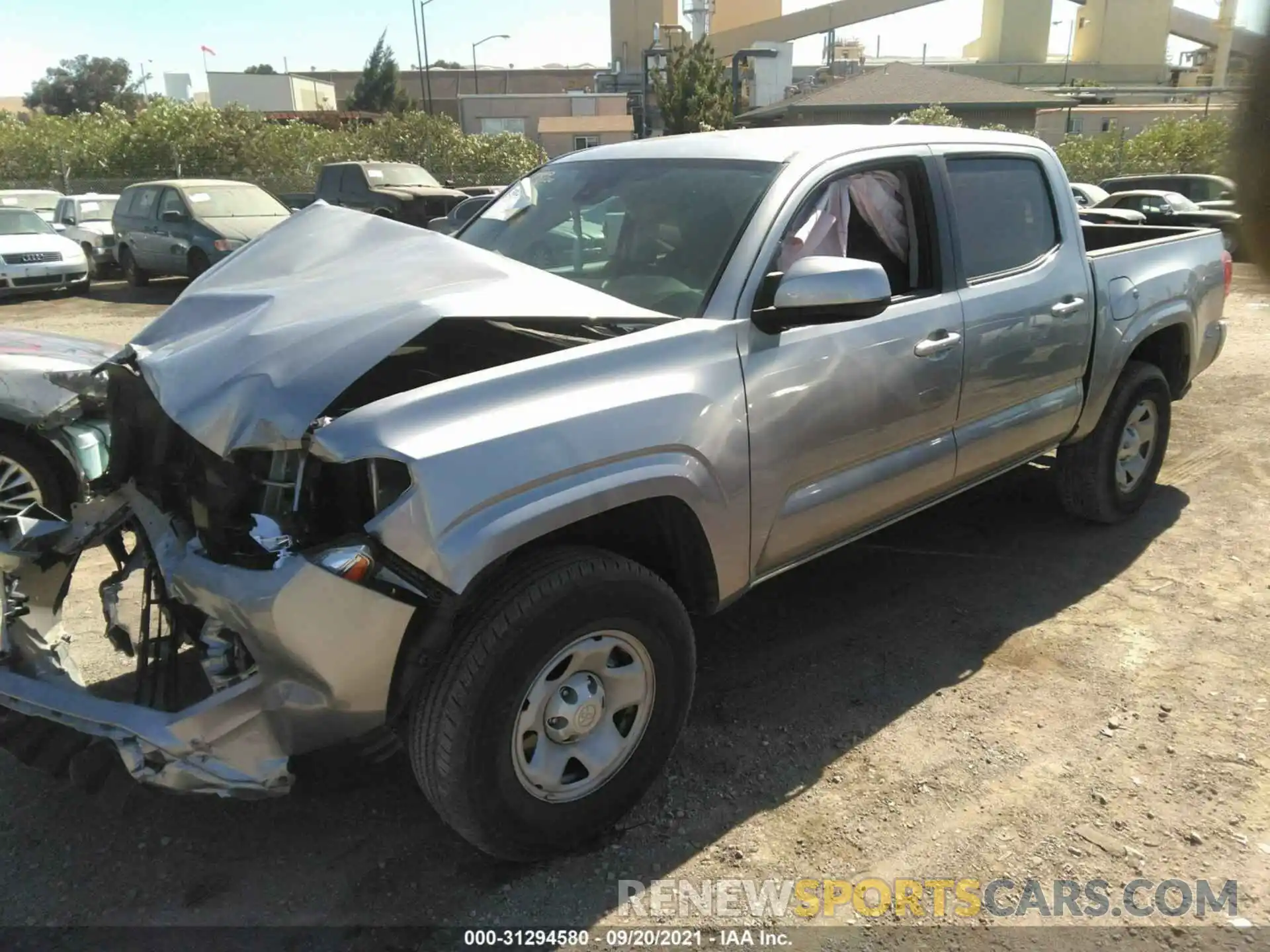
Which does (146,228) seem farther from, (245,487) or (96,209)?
(245,487)

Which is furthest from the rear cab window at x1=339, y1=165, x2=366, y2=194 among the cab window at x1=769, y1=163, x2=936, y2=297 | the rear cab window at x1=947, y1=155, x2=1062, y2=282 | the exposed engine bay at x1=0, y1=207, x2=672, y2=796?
Result: the exposed engine bay at x1=0, y1=207, x2=672, y2=796

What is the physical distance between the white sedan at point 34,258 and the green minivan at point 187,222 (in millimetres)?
966

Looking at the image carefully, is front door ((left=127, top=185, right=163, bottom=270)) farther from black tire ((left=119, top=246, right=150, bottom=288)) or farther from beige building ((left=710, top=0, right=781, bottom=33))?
beige building ((left=710, top=0, right=781, bottom=33))

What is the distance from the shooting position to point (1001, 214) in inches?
165

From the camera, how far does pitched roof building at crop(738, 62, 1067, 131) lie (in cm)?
3672

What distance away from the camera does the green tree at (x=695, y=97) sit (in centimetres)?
4209

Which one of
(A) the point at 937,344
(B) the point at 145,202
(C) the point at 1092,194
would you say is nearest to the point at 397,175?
(B) the point at 145,202

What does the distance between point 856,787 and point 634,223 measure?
2117 mm

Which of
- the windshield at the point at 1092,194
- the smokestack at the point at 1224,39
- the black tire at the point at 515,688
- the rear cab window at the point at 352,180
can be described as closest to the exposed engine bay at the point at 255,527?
the black tire at the point at 515,688

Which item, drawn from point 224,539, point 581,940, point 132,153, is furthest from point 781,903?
point 132,153

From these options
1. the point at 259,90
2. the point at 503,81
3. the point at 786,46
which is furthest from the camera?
the point at 503,81

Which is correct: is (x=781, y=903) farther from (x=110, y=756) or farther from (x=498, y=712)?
(x=110, y=756)

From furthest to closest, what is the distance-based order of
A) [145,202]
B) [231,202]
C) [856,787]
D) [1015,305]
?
[145,202]
[231,202]
[1015,305]
[856,787]

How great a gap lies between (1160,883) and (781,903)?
3.43ft
